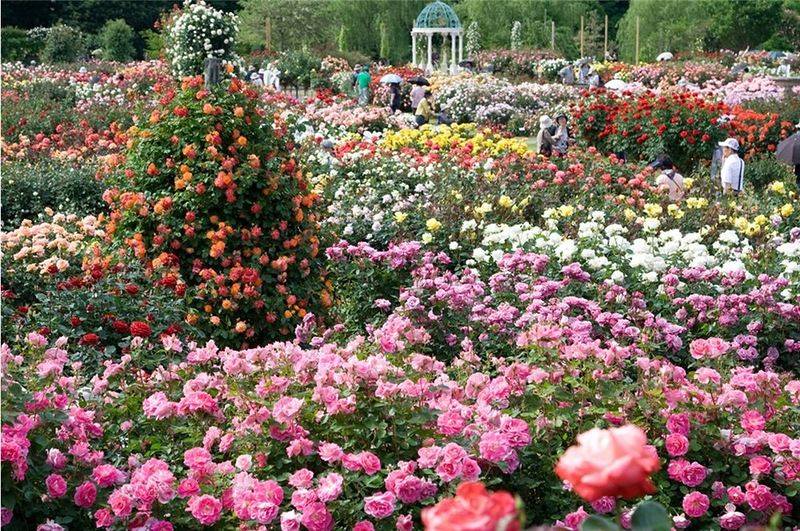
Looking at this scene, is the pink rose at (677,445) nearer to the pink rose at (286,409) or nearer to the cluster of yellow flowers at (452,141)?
the pink rose at (286,409)

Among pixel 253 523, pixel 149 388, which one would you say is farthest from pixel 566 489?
pixel 149 388

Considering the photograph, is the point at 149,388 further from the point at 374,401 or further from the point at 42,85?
the point at 42,85

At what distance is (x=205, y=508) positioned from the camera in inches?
97.5

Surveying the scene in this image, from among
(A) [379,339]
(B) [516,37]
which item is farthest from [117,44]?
(A) [379,339]

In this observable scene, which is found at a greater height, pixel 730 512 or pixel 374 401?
pixel 374 401

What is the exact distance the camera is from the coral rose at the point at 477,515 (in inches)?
32.9

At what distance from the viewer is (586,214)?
7117 mm

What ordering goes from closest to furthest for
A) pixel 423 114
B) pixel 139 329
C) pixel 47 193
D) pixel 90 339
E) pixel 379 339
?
pixel 379 339 < pixel 139 329 < pixel 90 339 < pixel 47 193 < pixel 423 114

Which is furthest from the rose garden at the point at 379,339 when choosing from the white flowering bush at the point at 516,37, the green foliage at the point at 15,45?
the white flowering bush at the point at 516,37

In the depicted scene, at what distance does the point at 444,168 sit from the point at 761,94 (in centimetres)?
1262

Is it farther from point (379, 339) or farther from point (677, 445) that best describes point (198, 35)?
point (677, 445)

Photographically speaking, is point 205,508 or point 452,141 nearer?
point 205,508

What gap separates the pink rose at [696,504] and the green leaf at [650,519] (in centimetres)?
178

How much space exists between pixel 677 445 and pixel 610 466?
77.6 inches
